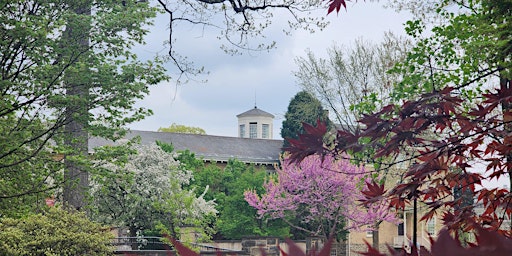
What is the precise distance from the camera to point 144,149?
830 inches

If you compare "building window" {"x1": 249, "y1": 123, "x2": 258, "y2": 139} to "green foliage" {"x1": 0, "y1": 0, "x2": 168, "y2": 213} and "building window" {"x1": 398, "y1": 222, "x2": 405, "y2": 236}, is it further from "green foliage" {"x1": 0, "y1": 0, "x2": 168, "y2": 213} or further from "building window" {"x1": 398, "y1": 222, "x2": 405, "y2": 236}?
"green foliage" {"x1": 0, "y1": 0, "x2": 168, "y2": 213}

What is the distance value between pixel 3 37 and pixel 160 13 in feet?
10.0

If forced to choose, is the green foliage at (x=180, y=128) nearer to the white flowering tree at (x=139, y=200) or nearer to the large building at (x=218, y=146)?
the large building at (x=218, y=146)

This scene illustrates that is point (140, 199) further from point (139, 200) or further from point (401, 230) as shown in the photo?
point (401, 230)

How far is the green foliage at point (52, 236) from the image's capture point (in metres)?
8.56

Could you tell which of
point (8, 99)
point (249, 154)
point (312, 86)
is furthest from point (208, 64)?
point (249, 154)

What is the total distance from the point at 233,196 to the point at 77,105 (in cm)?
1440

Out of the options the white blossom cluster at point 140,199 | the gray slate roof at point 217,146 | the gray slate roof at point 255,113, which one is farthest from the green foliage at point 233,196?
the gray slate roof at point 255,113

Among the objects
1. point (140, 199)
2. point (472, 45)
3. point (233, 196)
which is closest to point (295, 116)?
point (233, 196)

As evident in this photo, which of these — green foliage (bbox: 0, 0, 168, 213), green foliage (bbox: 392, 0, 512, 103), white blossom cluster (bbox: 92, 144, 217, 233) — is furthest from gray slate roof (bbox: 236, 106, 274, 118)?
green foliage (bbox: 392, 0, 512, 103)

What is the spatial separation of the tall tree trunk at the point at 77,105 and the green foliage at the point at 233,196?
1029 cm

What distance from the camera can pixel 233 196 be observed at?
81.9 feet

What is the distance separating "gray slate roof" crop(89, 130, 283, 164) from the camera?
3145cm

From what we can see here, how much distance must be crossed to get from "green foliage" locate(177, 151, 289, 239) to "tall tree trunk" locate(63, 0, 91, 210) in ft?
33.8
